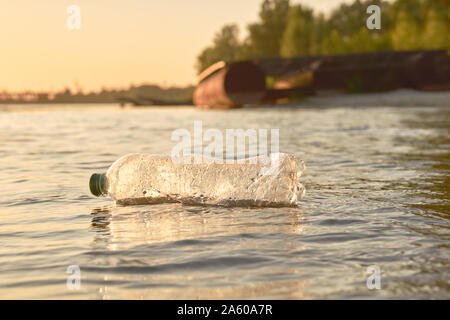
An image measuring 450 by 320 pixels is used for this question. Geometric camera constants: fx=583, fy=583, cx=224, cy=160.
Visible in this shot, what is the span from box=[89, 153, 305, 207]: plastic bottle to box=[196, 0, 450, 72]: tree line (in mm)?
44921

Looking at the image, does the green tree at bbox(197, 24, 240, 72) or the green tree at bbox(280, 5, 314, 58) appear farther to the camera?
the green tree at bbox(197, 24, 240, 72)

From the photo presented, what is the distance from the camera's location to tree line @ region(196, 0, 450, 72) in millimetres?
51312

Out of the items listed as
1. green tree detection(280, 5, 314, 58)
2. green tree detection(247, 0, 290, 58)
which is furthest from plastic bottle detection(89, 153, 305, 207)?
green tree detection(247, 0, 290, 58)

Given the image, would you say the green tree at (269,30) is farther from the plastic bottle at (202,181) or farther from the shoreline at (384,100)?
the plastic bottle at (202,181)

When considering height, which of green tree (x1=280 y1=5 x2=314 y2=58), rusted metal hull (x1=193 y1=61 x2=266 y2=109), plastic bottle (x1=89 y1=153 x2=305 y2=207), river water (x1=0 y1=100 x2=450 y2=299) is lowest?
river water (x1=0 y1=100 x2=450 y2=299)

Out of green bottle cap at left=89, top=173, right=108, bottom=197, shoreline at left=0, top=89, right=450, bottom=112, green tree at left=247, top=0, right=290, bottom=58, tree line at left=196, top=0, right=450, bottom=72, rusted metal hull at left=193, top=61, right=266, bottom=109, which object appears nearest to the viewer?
green bottle cap at left=89, top=173, right=108, bottom=197

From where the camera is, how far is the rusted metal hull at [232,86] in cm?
3491

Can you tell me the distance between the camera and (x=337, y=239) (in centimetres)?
304

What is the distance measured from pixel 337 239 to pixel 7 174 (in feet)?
15.2

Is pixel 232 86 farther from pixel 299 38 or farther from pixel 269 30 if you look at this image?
pixel 269 30

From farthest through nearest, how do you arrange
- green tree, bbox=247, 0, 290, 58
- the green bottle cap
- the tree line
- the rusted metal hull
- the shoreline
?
1. green tree, bbox=247, 0, 290, 58
2. the tree line
3. the rusted metal hull
4. the shoreline
5. the green bottle cap

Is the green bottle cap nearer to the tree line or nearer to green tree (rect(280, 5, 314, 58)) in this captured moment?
the tree line
